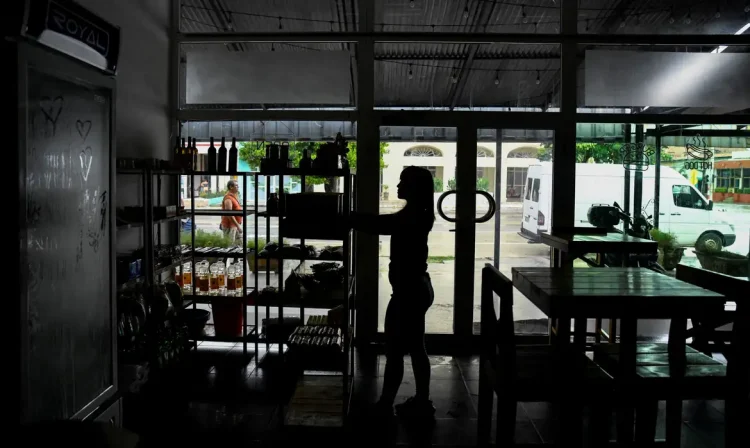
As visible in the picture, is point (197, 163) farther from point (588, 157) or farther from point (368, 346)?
point (588, 157)

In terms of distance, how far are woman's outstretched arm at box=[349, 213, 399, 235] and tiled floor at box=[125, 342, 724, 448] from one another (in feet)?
4.24

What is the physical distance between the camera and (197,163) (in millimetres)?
4668

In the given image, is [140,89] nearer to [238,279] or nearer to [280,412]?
[238,279]

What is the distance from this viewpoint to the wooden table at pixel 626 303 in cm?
255

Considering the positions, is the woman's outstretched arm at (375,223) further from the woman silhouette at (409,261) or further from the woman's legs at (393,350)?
the woman's legs at (393,350)

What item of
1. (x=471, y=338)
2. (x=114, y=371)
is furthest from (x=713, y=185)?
(x=114, y=371)

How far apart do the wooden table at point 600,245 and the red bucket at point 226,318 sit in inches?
114

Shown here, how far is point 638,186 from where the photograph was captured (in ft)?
17.0

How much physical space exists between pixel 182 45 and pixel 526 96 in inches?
134

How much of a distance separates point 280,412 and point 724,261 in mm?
4491

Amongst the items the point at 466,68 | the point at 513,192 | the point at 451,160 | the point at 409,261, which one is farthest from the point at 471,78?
the point at 409,261

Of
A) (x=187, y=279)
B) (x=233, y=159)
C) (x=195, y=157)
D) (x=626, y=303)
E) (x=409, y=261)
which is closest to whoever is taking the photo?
(x=626, y=303)

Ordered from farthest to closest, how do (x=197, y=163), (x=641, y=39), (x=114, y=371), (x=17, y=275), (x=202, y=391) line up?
(x=641, y=39) → (x=197, y=163) → (x=202, y=391) → (x=114, y=371) → (x=17, y=275)

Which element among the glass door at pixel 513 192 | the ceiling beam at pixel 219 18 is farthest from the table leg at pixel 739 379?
the ceiling beam at pixel 219 18
